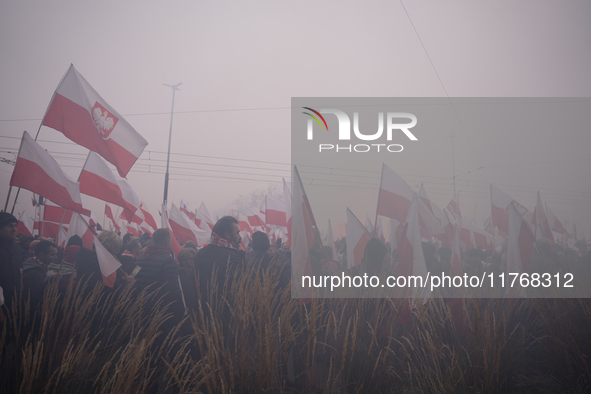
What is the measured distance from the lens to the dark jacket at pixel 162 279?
3.56 meters

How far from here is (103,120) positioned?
457 centimetres

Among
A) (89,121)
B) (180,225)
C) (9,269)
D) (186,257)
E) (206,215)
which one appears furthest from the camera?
(206,215)

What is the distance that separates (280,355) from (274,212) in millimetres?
9029

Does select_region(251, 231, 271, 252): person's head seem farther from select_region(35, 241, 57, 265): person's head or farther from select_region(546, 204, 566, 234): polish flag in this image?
select_region(546, 204, 566, 234): polish flag

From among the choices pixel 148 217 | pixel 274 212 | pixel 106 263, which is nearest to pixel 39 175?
pixel 106 263

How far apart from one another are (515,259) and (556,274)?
4.67 feet

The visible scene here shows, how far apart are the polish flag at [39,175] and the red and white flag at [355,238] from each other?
13.6ft

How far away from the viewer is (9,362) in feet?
6.28

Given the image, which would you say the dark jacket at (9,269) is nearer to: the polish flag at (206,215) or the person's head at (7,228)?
the person's head at (7,228)

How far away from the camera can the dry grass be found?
5.99 feet

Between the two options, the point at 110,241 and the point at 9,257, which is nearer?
the point at 9,257

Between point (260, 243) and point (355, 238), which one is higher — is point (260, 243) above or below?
below

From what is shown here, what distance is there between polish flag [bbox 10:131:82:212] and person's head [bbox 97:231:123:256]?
60cm

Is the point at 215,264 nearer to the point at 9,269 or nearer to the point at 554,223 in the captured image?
the point at 9,269
